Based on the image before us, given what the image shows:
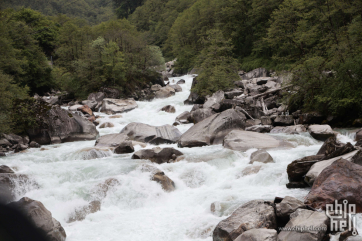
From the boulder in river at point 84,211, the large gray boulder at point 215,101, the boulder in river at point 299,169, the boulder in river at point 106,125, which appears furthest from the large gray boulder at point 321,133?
the boulder in river at point 106,125

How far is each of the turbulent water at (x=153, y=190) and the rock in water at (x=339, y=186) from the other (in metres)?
0.68

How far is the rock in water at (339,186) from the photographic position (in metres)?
6.56

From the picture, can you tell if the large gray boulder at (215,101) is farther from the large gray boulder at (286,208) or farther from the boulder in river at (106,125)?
the large gray boulder at (286,208)

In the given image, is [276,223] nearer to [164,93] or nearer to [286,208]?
[286,208]

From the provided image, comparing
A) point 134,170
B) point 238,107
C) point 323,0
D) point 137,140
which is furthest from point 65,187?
point 323,0

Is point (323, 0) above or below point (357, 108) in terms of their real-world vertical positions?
above

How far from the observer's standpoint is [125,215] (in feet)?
26.8

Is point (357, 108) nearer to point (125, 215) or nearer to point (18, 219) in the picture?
point (125, 215)

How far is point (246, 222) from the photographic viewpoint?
20.3 feet

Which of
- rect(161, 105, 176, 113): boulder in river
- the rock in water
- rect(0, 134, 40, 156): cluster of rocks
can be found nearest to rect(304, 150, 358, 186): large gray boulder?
the rock in water

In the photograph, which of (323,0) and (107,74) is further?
(107,74)

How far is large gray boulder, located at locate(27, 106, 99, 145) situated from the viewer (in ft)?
55.4

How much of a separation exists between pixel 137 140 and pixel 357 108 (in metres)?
12.7

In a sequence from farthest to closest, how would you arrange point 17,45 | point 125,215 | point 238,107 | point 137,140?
point 17,45, point 238,107, point 137,140, point 125,215
